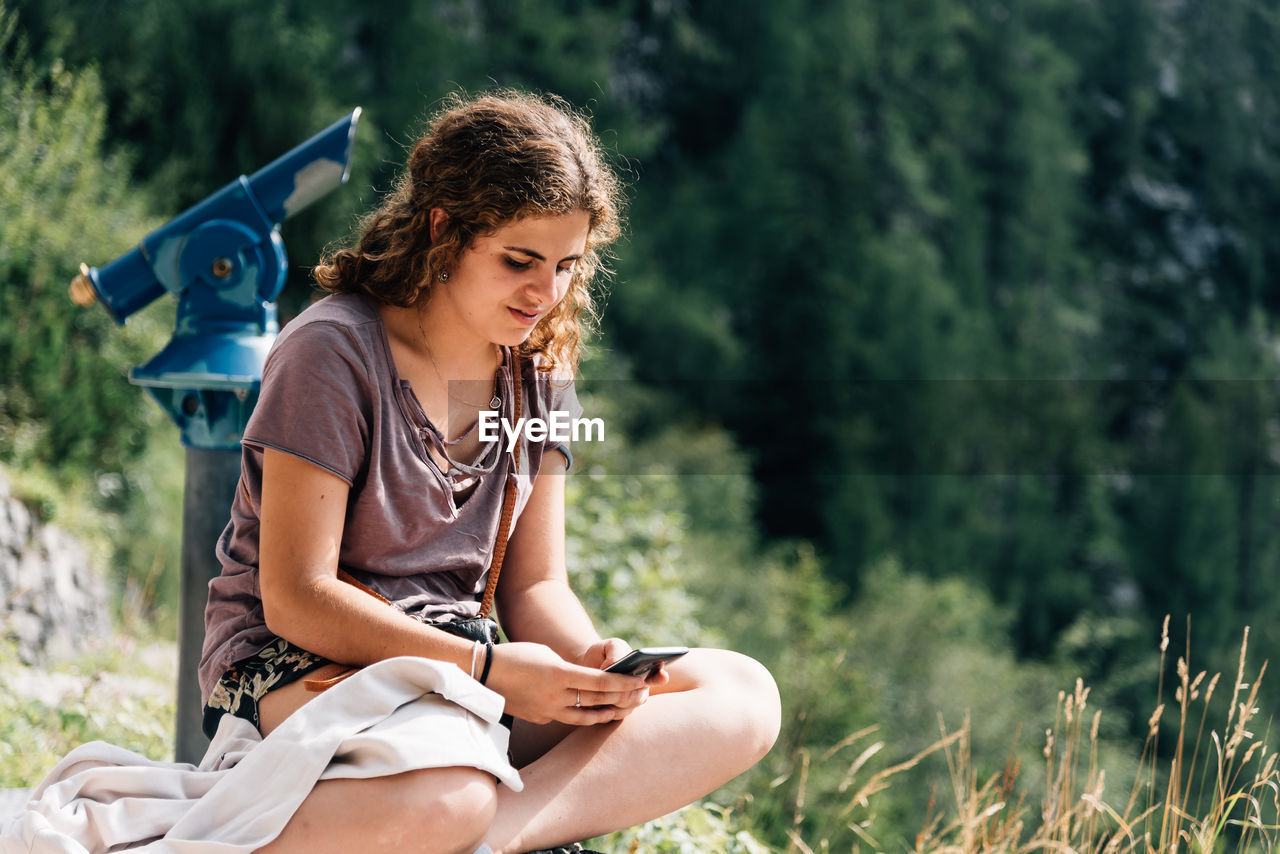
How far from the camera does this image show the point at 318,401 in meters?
1.50

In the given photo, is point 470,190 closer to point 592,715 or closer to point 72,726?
point 592,715

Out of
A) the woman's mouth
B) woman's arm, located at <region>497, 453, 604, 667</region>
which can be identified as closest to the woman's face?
the woman's mouth

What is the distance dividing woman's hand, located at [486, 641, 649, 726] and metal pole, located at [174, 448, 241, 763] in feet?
2.84

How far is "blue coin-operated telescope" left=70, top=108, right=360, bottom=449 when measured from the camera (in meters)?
2.09

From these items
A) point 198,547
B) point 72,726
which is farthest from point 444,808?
point 72,726

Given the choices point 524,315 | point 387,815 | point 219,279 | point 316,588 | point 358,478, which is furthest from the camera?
point 219,279

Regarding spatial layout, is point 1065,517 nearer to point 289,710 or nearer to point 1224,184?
point 1224,184

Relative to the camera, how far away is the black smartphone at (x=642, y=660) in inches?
58.3

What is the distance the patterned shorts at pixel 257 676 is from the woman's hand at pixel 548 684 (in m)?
0.23

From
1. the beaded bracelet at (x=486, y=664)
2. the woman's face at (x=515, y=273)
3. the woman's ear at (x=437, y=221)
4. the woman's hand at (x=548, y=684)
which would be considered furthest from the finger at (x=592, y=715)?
the woman's ear at (x=437, y=221)

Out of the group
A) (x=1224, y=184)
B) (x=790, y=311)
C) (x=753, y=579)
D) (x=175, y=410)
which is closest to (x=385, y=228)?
Result: (x=175, y=410)

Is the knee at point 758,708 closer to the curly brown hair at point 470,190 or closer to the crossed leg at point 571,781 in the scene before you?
the crossed leg at point 571,781

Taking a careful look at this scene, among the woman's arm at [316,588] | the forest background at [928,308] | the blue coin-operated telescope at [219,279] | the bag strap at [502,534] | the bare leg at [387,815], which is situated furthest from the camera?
the forest background at [928,308]

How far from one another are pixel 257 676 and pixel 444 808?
350mm
